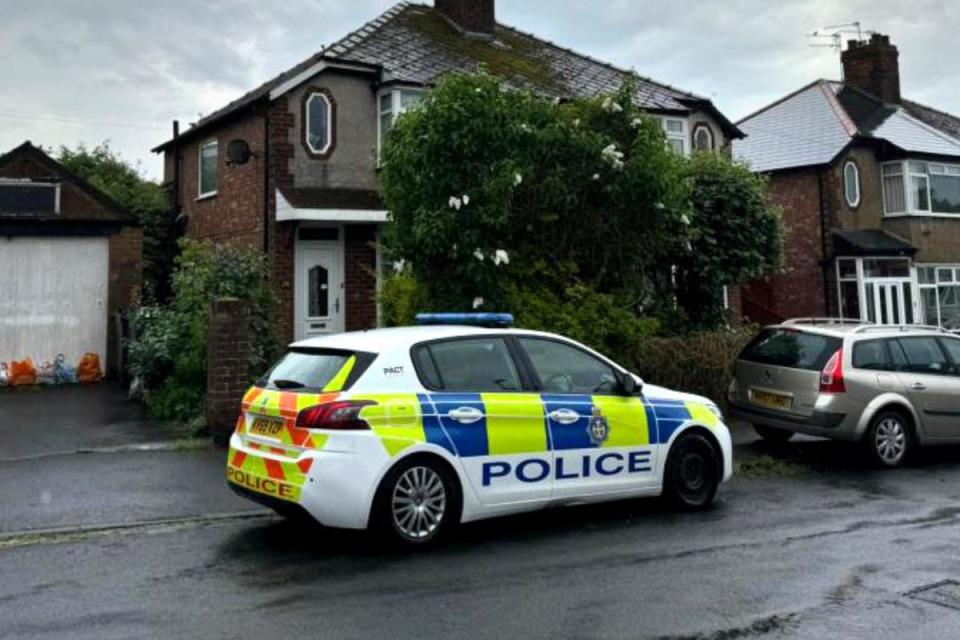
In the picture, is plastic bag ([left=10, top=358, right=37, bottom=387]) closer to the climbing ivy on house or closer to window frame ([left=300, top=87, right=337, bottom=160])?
window frame ([left=300, top=87, right=337, bottom=160])

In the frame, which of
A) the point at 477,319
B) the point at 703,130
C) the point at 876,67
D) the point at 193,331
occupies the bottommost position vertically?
the point at 477,319

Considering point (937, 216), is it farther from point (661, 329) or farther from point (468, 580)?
point (468, 580)

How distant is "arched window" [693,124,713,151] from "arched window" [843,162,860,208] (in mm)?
6007

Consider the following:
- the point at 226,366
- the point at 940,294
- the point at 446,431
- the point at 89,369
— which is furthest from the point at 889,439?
the point at 940,294

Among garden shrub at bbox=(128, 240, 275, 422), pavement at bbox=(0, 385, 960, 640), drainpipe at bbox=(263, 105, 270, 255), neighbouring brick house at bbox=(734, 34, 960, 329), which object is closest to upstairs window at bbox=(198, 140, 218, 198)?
drainpipe at bbox=(263, 105, 270, 255)

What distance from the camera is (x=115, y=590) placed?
496cm

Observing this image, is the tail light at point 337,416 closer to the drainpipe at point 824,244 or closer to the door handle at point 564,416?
the door handle at point 564,416

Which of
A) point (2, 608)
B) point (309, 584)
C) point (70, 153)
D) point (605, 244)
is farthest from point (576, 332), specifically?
point (70, 153)

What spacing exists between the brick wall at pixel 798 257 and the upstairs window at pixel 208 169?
15.0 meters

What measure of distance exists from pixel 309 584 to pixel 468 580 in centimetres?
94

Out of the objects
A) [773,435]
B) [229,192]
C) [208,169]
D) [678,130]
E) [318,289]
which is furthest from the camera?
[678,130]

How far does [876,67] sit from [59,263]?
82.3 feet

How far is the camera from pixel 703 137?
21.1m

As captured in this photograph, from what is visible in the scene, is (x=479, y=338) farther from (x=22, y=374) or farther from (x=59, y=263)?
(x=59, y=263)
